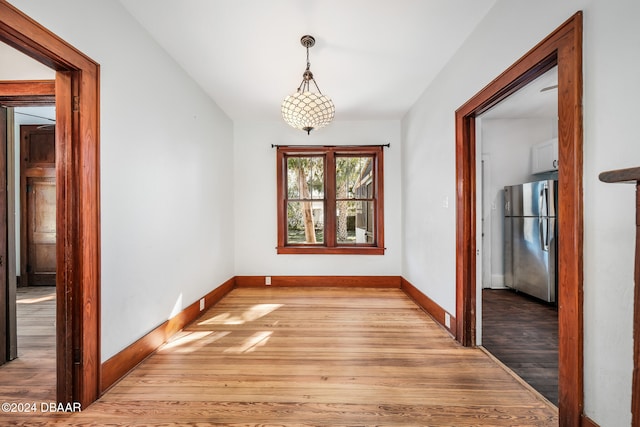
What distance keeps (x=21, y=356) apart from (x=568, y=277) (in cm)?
397

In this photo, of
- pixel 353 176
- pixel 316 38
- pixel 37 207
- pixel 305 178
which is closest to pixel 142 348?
pixel 316 38

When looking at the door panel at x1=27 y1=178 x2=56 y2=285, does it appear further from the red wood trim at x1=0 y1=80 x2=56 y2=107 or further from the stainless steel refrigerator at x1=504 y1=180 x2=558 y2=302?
the stainless steel refrigerator at x1=504 y1=180 x2=558 y2=302

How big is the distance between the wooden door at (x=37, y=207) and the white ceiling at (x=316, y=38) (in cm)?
342

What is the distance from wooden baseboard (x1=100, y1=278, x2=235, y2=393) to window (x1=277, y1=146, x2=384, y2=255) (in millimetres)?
1864

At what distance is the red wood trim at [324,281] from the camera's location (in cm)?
446

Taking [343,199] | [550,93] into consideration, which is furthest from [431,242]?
[550,93]

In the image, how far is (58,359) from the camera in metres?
1.69

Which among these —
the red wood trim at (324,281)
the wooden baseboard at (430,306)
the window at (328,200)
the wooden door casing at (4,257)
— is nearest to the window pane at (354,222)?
the window at (328,200)

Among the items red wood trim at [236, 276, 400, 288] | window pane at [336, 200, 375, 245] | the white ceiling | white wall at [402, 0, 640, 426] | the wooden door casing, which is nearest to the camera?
white wall at [402, 0, 640, 426]

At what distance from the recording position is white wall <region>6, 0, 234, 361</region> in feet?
6.03

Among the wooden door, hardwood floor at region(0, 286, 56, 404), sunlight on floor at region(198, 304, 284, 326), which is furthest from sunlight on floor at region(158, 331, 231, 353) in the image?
the wooden door

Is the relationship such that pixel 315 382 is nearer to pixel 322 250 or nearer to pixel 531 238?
pixel 322 250

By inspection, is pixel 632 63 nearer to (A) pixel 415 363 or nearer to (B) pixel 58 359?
(A) pixel 415 363

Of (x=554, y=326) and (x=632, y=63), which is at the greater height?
(x=632, y=63)
